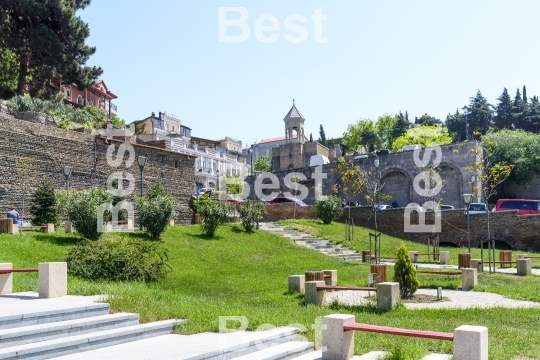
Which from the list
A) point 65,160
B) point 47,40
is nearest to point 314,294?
point 65,160

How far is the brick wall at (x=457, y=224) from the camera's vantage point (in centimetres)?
3031

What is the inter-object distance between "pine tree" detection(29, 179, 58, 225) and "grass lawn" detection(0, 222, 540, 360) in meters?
3.99

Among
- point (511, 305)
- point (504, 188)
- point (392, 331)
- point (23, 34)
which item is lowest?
point (511, 305)

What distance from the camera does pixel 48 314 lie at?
719 cm

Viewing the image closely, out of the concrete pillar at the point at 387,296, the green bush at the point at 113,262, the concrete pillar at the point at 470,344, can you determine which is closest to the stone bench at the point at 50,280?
the green bush at the point at 113,262

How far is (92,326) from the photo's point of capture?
7234mm

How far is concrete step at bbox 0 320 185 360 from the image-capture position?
6012 mm

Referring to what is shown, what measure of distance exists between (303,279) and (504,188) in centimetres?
4035

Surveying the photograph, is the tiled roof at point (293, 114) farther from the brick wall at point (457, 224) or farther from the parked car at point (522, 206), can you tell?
the parked car at point (522, 206)

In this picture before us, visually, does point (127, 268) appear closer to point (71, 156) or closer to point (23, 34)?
point (71, 156)

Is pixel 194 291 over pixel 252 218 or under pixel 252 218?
under

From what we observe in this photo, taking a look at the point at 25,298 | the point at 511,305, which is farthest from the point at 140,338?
the point at 511,305

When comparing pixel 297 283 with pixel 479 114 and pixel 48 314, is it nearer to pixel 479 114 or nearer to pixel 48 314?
pixel 48 314

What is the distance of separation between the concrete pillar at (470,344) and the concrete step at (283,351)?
2054 mm
